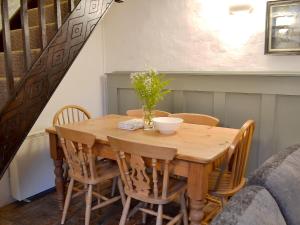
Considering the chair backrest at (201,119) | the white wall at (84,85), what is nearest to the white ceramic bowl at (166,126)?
the chair backrest at (201,119)

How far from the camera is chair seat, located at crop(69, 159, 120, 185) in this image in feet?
7.24

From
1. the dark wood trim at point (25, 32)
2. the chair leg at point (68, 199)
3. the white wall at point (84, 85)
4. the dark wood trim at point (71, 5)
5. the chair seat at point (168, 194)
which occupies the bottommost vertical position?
the chair leg at point (68, 199)

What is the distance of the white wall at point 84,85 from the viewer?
3086mm

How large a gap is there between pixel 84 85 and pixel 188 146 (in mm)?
1948

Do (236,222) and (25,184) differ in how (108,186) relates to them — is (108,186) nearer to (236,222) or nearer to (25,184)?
(25,184)

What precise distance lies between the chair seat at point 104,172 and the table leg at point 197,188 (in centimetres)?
78

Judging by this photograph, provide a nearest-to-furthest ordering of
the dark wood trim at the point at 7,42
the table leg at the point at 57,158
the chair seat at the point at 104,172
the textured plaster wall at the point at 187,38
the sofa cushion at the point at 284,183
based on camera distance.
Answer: the sofa cushion at the point at 284,183
the dark wood trim at the point at 7,42
the chair seat at the point at 104,172
the table leg at the point at 57,158
the textured plaster wall at the point at 187,38

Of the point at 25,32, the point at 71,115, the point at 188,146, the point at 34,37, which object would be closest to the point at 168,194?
the point at 188,146

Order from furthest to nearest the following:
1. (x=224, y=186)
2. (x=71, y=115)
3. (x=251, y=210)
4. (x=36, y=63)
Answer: (x=71, y=115)
(x=224, y=186)
(x=36, y=63)
(x=251, y=210)

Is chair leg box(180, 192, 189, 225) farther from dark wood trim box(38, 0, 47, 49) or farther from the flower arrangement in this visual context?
dark wood trim box(38, 0, 47, 49)

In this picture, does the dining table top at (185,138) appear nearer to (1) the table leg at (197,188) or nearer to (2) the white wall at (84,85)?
(1) the table leg at (197,188)

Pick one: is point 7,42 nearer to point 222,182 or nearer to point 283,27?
point 222,182

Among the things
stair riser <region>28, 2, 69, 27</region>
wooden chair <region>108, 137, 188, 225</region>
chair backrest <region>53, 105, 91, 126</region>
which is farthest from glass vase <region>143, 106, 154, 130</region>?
stair riser <region>28, 2, 69, 27</region>

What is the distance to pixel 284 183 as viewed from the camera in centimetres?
143
